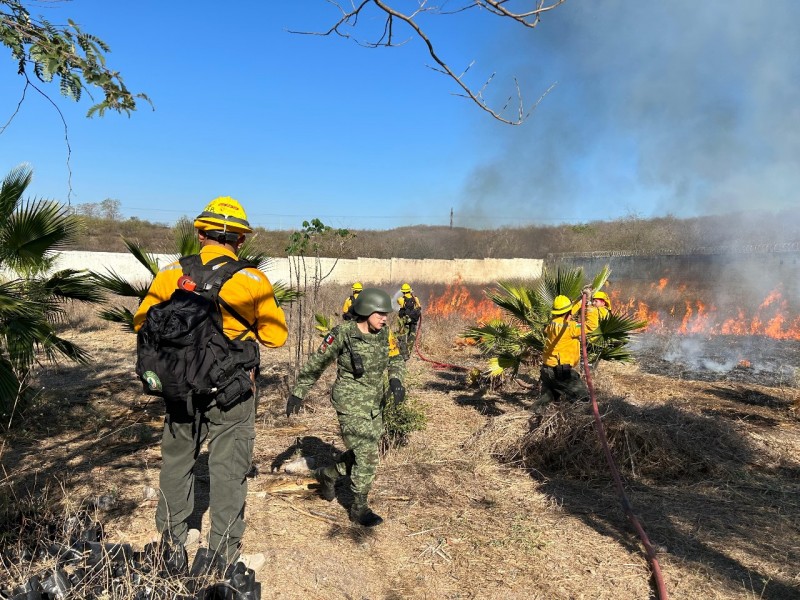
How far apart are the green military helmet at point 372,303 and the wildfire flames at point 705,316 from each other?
40.1 ft

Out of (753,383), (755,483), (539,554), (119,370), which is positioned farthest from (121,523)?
(753,383)

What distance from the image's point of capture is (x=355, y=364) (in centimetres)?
432

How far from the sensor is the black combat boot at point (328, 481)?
4.67 metres

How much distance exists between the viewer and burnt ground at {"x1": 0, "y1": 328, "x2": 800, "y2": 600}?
3.70 metres

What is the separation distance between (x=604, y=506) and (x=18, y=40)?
5.14 metres

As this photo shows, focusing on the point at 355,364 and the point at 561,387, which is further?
the point at 561,387

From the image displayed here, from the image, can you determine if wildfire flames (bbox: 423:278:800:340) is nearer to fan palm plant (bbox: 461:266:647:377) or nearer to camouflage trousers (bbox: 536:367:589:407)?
fan palm plant (bbox: 461:266:647:377)

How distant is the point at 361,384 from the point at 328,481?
0.95 metres

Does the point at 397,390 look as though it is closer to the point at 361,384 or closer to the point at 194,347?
the point at 361,384

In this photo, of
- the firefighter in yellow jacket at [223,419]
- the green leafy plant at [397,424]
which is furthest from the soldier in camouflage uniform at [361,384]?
the green leafy plant at [397,424]

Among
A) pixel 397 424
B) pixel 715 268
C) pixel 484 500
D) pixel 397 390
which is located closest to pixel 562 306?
pixel 397 424

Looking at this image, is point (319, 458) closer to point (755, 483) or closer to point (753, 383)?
point (755, 483)

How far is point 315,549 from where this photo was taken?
3.94 m

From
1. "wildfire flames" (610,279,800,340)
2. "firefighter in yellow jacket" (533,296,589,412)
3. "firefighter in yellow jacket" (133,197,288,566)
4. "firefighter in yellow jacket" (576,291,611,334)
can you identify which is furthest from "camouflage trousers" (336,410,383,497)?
"wildfire flames" (610,279,800,340)
